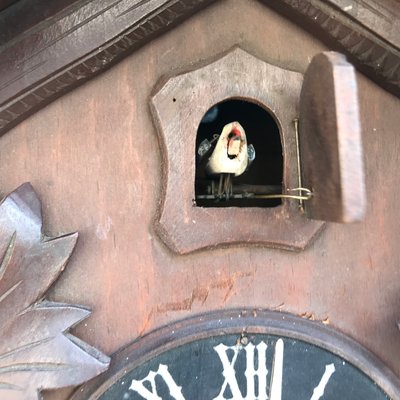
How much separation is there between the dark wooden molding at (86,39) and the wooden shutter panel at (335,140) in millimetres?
110

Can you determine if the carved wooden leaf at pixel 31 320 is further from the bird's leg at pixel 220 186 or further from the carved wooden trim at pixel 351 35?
the carved wooden trim at pixel 351 35

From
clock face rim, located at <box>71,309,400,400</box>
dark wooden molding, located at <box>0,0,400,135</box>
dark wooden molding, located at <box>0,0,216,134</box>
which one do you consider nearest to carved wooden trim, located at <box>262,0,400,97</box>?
dark wooden molding, located at <box>0,0,400,135</box>

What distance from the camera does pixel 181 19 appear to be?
869 mm

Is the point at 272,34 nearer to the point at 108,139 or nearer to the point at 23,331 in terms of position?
the point at 108,139

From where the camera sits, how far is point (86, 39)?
0.82 meters

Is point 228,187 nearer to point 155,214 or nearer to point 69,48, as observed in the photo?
point 155,214

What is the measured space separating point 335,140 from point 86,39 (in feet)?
1.06

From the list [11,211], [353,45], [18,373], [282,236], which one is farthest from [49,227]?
[353,45]

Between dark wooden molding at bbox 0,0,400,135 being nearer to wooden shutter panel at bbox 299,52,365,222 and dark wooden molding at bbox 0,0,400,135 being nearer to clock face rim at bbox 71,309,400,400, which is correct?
wooden shutter panel at bbox 299,52,365,222

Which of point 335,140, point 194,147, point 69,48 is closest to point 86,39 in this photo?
point 69,48

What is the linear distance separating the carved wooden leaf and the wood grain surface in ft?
0.11

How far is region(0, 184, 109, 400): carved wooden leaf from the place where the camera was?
0.80 metres

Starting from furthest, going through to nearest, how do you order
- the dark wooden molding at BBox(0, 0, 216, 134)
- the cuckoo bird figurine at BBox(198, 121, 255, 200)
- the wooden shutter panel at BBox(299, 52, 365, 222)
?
the cuckoo bird figurine at BBox(198, 121, 255, 200) < the dark wooden molding at BBox(0, 0, 216, 134) < the wooden shutter panel at BBox(299, 52, 365, 222)

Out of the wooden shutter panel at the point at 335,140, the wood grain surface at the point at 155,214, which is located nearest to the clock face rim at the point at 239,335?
the wood grain surface at the point at 155,214
